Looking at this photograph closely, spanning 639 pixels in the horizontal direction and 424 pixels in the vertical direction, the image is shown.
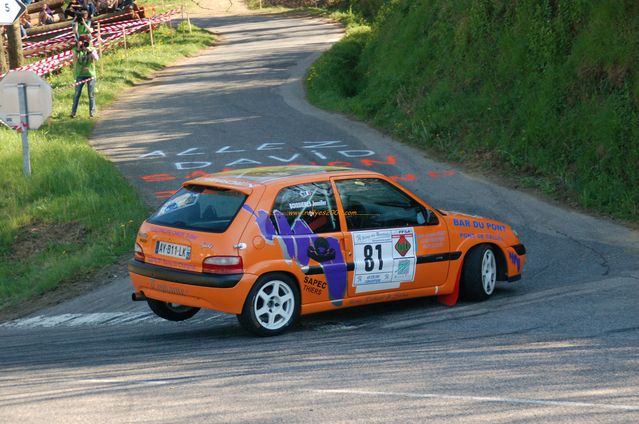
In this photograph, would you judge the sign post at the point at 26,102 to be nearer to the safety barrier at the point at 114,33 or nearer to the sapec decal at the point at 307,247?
the sapec decal at the point at 307,247

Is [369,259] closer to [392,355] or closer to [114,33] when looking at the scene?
[392,355]

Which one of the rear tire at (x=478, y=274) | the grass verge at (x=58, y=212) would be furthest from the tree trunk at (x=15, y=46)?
the rear tire at (x=478, y=274)

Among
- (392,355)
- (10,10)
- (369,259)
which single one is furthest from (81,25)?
(392,355)

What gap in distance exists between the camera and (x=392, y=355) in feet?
25.5

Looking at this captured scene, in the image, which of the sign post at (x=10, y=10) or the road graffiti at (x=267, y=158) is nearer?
the sign post at (x=10, y=10)

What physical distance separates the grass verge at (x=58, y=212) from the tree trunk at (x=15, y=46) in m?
3.97

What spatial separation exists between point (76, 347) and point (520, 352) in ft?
12.7

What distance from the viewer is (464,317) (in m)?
9.38

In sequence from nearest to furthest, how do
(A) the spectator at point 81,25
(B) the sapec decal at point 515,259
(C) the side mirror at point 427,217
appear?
(C) the side mirror at point 427,217 < (B) the sapec decal at point 515,259 < (A) the spectator at point 81,25

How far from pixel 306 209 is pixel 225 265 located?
1002mm

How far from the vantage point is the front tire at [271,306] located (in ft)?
28.1

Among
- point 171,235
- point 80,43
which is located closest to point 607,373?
point 171,235

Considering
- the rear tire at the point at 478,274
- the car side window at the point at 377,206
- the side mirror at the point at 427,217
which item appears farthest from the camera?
the rear tire at the point at 478,274

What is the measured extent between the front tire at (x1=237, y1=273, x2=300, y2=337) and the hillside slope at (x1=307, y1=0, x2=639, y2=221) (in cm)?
739
